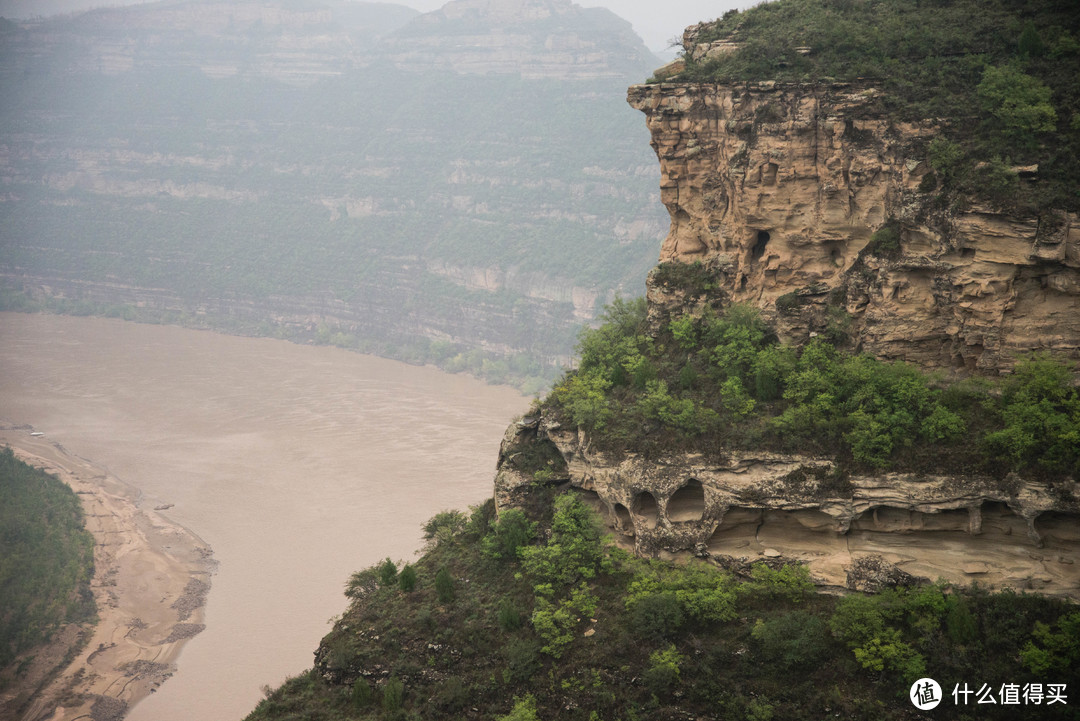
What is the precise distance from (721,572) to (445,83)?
156m

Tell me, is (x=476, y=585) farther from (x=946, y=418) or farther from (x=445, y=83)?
(x=445, y=83)

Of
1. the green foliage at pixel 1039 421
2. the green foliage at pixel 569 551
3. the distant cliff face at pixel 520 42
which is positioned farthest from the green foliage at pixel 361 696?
the distant cliff face at pixel 520 42

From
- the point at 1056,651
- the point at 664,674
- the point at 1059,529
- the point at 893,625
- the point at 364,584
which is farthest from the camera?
the point at 364,584

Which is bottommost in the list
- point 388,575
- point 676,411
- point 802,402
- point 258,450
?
point 258,450

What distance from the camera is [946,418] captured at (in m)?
25.8

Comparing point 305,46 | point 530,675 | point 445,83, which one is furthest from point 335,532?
point 305,46

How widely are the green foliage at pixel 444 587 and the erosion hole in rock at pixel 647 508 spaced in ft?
21.6

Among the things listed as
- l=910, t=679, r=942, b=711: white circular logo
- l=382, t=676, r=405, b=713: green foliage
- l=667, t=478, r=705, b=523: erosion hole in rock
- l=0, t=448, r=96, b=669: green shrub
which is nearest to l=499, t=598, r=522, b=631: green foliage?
l=382, t=676, r=405, b=713: green foliage

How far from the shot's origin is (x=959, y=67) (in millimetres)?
29469

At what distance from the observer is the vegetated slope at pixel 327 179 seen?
12781 centimetres

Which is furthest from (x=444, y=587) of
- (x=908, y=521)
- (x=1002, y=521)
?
(x=1002, y=521)

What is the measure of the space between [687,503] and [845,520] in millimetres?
4854

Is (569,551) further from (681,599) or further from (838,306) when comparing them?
(838,306)

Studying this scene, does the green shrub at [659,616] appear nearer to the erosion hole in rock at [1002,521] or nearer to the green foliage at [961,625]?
the green foliage at [961,625]
